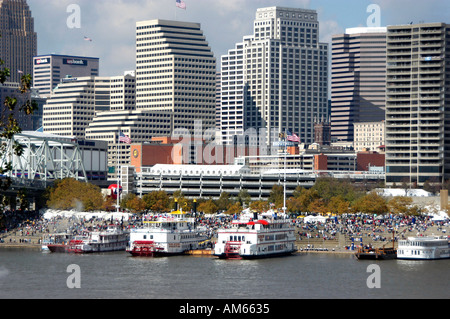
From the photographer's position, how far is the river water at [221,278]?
286 feet

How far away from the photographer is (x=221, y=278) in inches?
3900

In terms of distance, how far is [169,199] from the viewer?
190m

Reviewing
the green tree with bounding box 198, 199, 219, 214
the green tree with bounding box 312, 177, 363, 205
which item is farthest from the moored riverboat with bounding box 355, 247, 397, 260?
the green tree with bounding box 312, 177, 363, 205

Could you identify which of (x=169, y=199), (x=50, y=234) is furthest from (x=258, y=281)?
(x=169, y=199)

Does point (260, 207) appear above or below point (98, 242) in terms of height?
above

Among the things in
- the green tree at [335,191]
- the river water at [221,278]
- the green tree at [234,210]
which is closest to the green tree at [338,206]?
the green tree at [335,191]

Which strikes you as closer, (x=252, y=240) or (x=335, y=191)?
(x=252, y=240)

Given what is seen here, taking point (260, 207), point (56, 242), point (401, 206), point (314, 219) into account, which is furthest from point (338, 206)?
point (56, 242)

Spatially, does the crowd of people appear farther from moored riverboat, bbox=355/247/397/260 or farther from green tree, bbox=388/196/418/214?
moored riverboat, bbox=355/247/397/260

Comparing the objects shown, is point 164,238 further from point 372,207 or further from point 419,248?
point 372,207

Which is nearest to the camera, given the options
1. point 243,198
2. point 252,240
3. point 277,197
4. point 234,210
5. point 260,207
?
point 252,240

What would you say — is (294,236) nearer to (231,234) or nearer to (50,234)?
(231,234)

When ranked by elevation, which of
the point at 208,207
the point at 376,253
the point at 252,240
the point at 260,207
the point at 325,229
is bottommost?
the point at 376,253

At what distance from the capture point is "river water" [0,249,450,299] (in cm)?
8725
